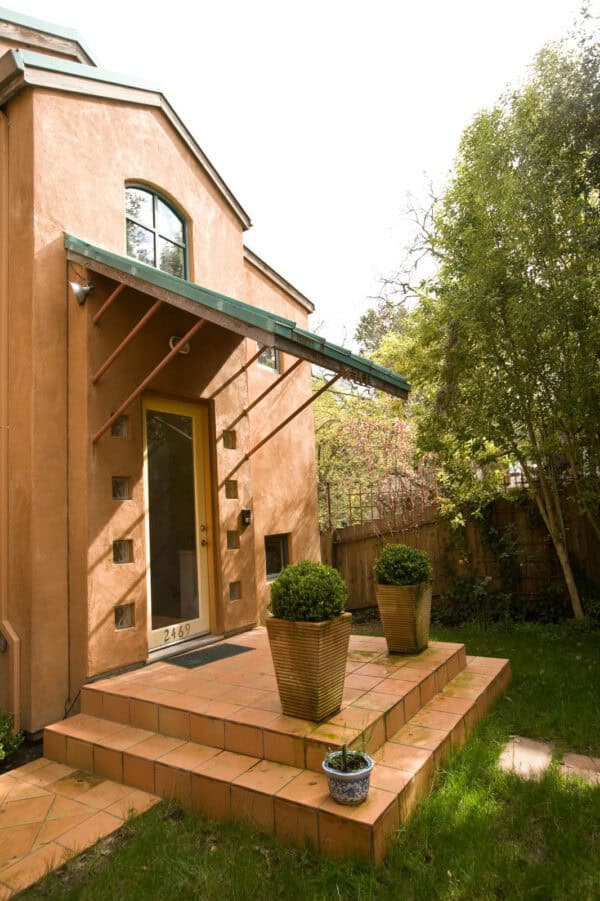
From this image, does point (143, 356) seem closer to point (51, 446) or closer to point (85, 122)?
point (51, 446)

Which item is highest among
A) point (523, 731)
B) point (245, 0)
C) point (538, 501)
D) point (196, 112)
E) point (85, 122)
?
point (245, 0)

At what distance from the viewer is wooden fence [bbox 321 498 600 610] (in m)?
7.64

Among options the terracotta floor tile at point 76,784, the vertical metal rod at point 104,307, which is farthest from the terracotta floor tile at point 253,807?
the vertical metal rod at point 104,307

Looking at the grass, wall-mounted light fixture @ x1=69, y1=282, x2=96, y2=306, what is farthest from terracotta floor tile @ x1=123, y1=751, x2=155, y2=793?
wall-mounted light fixture @ x1=69, y1=282, x2=96, y2=306

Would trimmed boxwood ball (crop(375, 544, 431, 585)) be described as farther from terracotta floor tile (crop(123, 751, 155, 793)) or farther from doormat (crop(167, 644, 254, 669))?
terracotta floor tile (crop(123, 751, 155, 793))

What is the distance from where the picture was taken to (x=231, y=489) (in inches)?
247

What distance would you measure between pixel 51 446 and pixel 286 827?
332cm

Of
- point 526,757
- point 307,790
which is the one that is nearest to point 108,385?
point 307,790

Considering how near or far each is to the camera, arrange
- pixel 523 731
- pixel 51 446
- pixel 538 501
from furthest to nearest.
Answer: pixel 538 501
pixel 51 446
pixel 523 731

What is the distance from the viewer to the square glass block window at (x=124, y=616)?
4719 millimetres

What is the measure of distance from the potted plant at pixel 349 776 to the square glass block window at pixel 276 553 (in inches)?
178

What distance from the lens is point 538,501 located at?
Result: 720 cm

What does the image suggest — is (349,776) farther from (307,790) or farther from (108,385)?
(108,385)

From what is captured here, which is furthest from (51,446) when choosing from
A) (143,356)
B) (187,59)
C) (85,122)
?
(187,59)
